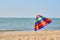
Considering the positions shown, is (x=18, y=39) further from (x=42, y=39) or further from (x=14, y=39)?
(x=42, y=39)

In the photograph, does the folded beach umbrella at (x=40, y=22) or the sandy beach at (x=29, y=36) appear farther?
the folded beach umbrella at (x=40, y=22)

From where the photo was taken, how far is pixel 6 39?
21.1 meters

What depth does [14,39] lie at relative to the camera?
2097 cm

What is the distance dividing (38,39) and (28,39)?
0.75 meters

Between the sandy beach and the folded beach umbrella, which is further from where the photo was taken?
the folded beach umbrella

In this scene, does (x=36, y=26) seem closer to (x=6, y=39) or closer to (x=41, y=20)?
(x=41, y=20)

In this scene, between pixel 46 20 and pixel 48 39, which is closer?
pixel 48 39

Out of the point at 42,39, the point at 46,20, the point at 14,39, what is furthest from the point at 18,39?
the point at 46,20

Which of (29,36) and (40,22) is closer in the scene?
(40,22)

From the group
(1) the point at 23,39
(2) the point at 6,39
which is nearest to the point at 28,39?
(1) the point at 23,39

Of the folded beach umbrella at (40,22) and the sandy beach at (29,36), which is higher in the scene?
the folded beach umbrella at (40,22)

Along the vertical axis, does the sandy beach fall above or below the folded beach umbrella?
below

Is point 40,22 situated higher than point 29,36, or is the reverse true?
point 40,22

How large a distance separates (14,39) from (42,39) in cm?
210
